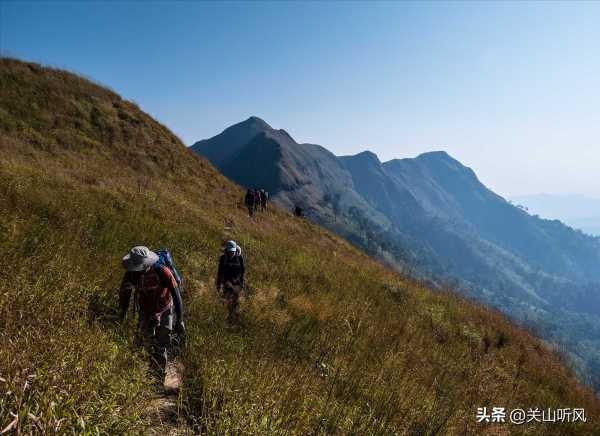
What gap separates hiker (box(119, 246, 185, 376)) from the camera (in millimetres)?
4312

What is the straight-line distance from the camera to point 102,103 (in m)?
24.1

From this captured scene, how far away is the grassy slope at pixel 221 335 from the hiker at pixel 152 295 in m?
0.26

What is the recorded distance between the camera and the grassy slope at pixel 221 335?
2.76 meters

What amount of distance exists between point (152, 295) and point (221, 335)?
107 centimetres

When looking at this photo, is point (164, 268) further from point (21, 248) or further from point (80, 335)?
point (21, 248)

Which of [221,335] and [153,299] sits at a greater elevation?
[153,299]

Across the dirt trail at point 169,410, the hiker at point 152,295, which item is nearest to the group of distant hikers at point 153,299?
the hiker at point 152,295

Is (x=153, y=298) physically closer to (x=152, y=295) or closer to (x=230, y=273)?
(x=152, y=295)

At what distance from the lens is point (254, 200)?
21.6m

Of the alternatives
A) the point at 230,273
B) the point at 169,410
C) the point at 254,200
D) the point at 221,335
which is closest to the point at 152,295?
the point at 221,335

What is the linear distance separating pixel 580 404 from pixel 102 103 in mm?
29023

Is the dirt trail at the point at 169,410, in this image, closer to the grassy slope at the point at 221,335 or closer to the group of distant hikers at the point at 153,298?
the grassy slope at the point at 221,335

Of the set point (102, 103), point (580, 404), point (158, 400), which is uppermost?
point (102, 103)

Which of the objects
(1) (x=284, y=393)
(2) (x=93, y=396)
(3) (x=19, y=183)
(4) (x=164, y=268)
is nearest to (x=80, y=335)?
(2) (x=93, y=396)
